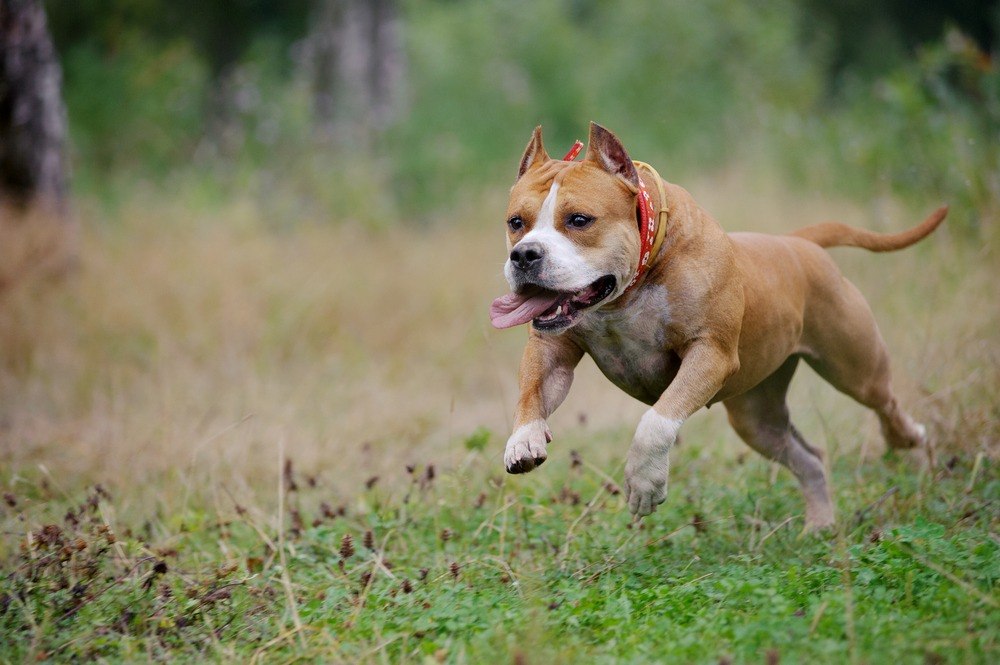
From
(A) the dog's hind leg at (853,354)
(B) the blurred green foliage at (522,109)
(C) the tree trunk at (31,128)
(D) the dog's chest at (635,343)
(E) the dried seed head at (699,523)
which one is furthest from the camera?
(B) the blurred green foliage at (522,109)

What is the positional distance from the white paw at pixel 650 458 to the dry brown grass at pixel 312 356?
1.72 meters

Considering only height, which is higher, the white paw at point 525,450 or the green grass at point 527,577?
the white paw at point 525,450

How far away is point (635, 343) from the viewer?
446 cm

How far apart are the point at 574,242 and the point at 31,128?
24.6ft

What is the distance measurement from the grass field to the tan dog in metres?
0.61

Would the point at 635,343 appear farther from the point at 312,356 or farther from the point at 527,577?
the point at 312,356

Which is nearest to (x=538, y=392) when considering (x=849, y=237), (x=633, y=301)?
(x=633, y=301)

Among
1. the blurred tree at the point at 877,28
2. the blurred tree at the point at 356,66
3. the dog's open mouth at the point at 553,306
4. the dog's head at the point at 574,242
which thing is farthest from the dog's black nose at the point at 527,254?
the blurred tree at the point at 877,28

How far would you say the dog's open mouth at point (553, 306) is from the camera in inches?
166

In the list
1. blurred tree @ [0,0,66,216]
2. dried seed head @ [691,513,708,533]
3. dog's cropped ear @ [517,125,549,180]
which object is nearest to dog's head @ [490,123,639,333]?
dog's cropped ear @ [517,125,549,180]

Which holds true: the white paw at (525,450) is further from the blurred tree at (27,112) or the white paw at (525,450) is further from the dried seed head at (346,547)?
the blurred tree at (27,112)

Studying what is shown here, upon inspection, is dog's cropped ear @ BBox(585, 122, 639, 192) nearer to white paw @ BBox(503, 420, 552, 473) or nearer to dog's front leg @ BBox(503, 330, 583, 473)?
dog's front leg @ BBox(503, 330, 583, 473)

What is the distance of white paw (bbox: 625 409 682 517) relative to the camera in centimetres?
414

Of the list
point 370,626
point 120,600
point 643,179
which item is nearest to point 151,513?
point 120,600
